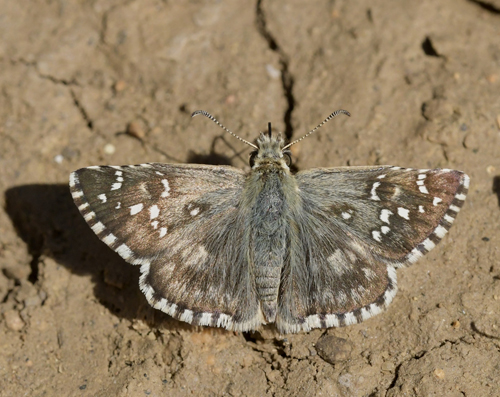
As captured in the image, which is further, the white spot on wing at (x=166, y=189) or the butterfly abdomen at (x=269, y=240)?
the white spot on wing at (x=166, y=189)

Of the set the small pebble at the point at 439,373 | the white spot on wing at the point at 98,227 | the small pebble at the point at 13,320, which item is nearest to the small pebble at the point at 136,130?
the white spot on wing at the point at 98,227

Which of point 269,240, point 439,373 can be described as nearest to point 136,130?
point 269,240

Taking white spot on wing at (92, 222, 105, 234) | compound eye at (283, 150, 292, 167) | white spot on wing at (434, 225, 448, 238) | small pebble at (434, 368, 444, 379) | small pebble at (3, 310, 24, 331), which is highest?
compound eye at (283, 150, 292, 167)

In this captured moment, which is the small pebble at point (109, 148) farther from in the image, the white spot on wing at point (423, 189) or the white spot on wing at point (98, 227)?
the white spot on wing at point (423, 189)

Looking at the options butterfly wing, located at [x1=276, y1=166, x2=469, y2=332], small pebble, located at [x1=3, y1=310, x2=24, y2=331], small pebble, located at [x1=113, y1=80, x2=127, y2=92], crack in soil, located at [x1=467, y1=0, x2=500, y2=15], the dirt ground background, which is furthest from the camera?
small pebble, located at [x1=113, y1=80, x2=127, y2=92]

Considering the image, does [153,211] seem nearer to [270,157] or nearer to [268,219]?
[268,219]

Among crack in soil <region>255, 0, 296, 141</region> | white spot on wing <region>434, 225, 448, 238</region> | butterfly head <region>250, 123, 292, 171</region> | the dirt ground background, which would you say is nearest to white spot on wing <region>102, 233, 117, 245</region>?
the dirt ground background

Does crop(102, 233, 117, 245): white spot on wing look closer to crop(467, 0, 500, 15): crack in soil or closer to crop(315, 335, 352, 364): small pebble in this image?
crop(315, 335, 352, 364): small pebble
